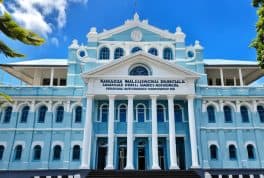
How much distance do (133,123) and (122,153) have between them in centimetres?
290

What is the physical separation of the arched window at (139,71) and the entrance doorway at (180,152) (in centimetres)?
684

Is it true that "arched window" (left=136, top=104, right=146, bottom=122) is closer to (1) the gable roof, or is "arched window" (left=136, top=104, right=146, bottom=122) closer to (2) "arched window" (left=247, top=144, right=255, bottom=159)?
(1) the gable roof

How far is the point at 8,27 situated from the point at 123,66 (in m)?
19.0

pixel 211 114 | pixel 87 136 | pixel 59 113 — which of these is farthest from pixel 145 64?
pixel 59 113

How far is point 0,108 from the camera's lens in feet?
91.5

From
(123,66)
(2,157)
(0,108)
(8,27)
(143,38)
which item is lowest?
(2,157)

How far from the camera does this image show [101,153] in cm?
2734

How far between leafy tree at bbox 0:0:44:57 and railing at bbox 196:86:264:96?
68.2 ft

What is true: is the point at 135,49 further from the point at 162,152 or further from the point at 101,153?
the point at 101,153

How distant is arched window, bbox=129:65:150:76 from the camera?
28484mm

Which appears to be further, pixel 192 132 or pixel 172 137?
pixel 192 132

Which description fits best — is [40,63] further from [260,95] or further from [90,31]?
[260,95]

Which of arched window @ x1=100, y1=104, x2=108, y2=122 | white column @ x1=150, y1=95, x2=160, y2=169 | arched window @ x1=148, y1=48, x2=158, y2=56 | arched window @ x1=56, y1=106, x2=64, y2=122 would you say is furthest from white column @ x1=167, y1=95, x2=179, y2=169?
arched window @ x1=56, y1=106, x2=64, y2=122

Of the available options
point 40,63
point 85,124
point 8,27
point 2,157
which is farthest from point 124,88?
point 8,27
